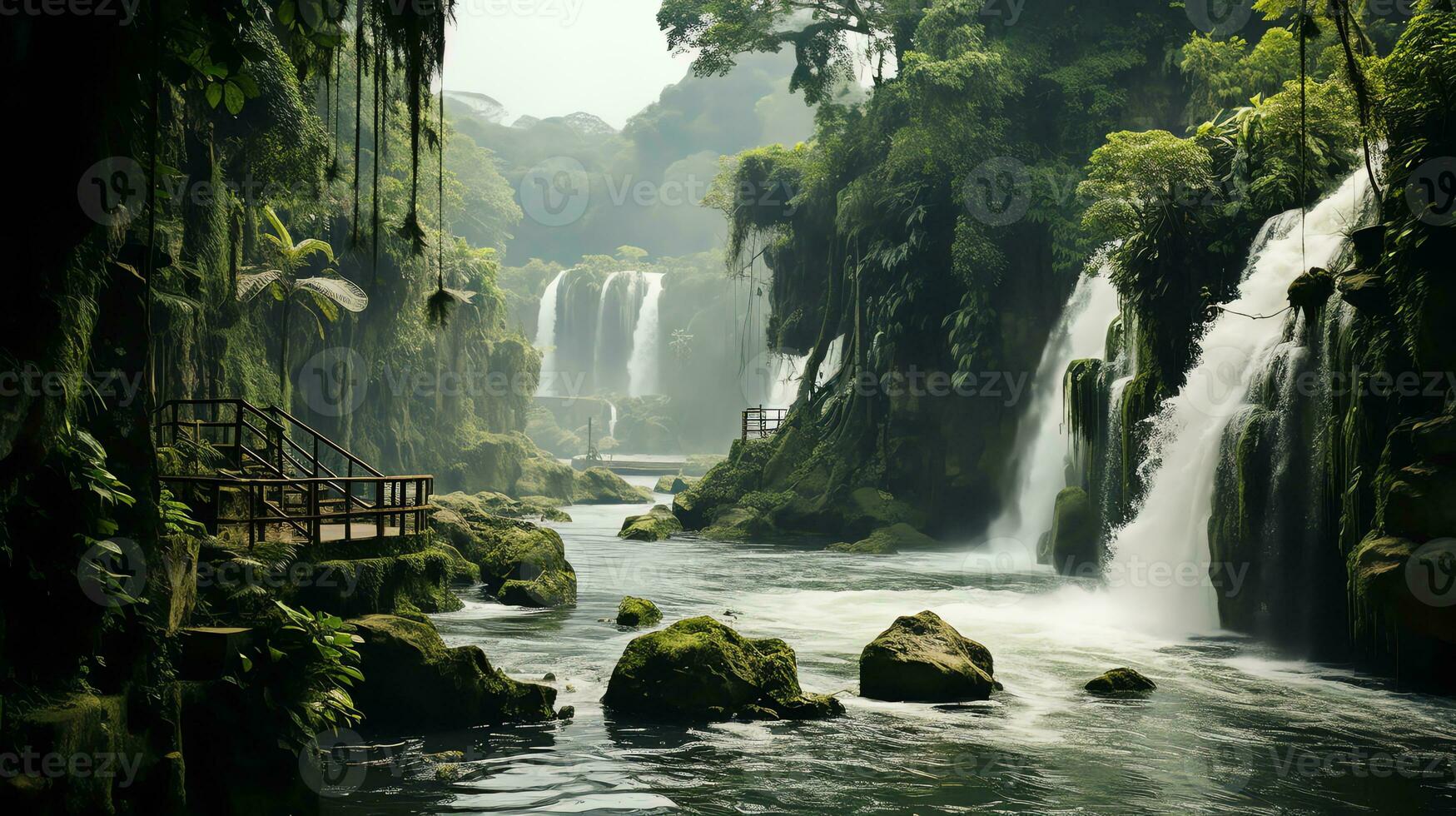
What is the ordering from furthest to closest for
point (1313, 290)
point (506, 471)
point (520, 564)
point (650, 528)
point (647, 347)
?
point (647, 347)
point (506, 471)
point (650, 528)
point (520, 564)
point (1313, 290)

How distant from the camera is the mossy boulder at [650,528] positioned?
3366cm

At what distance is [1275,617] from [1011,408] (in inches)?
651

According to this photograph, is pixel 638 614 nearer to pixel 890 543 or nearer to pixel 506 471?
pixel 890 543

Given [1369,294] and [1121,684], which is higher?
[1369,294]

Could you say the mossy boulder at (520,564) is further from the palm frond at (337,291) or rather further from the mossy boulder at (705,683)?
the mossy boulder at (705,683)

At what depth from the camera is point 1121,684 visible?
39.9ft

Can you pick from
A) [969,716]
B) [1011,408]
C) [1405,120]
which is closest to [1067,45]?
[1011,408]

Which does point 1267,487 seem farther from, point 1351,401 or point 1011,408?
point 1011,408

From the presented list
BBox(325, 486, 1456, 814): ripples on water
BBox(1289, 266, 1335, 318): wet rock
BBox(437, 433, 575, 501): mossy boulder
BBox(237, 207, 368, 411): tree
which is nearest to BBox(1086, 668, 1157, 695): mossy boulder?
BBox(325, 486, 1456, 814): ripples on water

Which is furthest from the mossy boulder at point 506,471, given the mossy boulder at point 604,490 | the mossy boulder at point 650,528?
the mossy boulder at point 650,528

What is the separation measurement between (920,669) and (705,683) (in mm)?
2412

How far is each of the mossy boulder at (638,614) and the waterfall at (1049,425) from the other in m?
13.7

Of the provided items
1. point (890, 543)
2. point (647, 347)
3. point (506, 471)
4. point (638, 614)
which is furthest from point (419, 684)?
point (647, 347)

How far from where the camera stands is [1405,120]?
12828 millimetres
